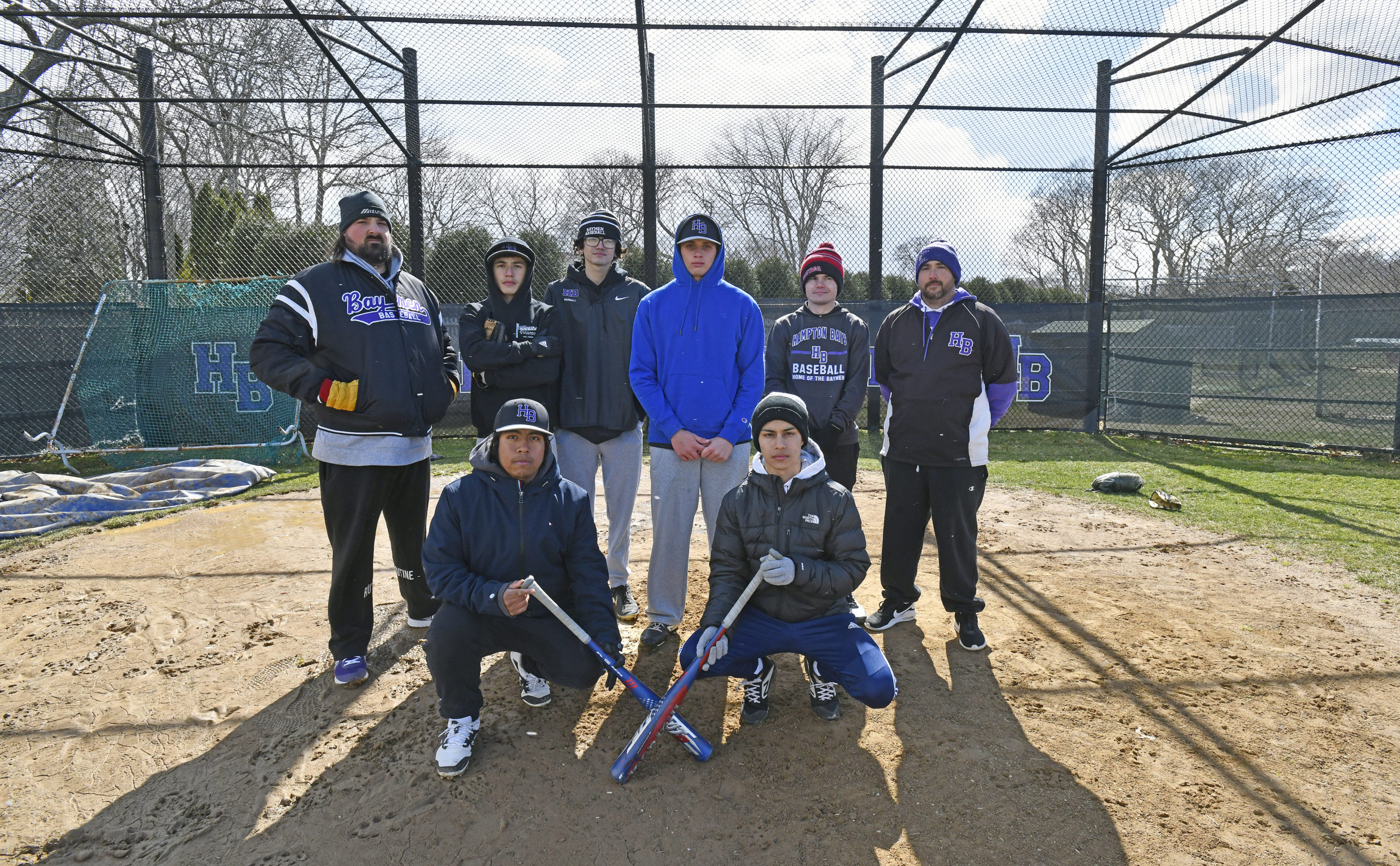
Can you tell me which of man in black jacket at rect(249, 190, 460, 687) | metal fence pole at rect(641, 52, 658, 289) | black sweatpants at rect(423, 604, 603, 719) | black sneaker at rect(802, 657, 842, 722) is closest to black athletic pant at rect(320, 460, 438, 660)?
man in black jacket at rect(249, 190, 460, 687)

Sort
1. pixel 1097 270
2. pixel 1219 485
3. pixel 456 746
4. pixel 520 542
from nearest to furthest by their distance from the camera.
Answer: pixel 456 746, pixel 520 542, pixel 1219 485, pixel 1097 270

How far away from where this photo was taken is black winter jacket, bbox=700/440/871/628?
2979 mm

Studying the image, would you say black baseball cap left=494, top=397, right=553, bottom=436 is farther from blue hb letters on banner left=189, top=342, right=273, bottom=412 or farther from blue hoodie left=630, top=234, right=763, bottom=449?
blue hb letters on banner left=189, top=342, right=273, bottom=412

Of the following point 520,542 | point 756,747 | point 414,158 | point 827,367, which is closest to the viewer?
point 756,747

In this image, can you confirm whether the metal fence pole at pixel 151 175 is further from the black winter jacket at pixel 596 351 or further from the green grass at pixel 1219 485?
the black winter jacket at pixel 596 351

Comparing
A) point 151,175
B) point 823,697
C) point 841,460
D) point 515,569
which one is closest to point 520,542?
point 515,569

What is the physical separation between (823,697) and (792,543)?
2.10 feet

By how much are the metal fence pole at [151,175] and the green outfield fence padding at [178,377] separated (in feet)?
1.62

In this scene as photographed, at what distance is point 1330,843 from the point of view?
2.26 meters

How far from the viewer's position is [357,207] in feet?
11.2

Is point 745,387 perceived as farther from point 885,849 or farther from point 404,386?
point 885,849

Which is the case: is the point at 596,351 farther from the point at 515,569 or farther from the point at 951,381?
the point at 951,381

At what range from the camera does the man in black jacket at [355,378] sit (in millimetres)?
3219

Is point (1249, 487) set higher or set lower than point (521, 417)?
lower
